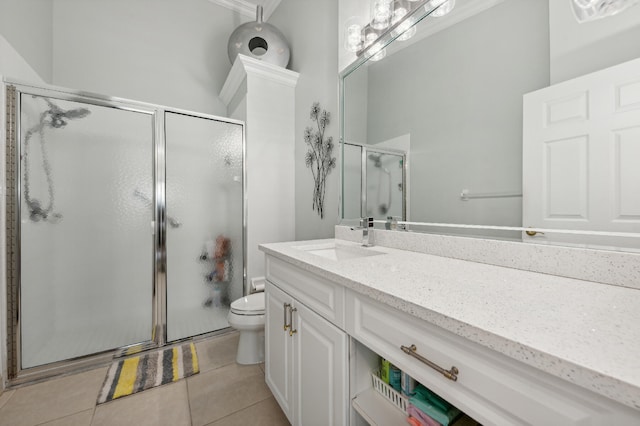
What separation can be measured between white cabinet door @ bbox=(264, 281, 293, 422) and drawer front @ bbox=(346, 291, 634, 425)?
57 centimetres

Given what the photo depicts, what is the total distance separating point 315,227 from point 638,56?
1.79 meters

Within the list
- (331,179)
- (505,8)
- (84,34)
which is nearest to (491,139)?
(505,8)

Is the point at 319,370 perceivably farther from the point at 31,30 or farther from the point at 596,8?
the point at 31,30

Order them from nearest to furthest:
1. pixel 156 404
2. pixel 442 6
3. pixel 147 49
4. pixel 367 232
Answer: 1. pixel 442 6
2. pixel 156 404
3. pixel 367 232
4. pixel 147 49

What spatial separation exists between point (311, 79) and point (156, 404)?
7.92 ft

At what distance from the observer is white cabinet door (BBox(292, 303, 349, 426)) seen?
2.65ft

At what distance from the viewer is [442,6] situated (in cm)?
112

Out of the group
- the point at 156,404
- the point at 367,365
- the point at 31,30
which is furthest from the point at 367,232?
the point at 31,30

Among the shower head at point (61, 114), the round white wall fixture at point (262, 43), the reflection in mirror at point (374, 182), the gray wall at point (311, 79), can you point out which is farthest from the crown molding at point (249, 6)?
the reflection in mirror at point (374, 182)

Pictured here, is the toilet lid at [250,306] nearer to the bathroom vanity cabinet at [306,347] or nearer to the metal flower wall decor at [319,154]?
the bathroom vanity cabinet at [306,347]

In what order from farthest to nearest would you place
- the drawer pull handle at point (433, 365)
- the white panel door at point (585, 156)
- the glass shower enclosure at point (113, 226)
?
the glass shower enclosure at point (113, 226) → the white panel door at point (585, 156) → the drawer pull handle at point (433, 365)

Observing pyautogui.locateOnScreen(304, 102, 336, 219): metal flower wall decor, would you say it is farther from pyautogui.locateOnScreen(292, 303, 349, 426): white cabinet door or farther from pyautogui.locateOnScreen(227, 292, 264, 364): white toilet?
pyautogui.locateOnScreen(292, 303, 349, 426): white cabinet door

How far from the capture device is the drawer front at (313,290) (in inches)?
32.6

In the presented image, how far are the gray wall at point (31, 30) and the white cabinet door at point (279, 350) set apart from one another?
2.13m
